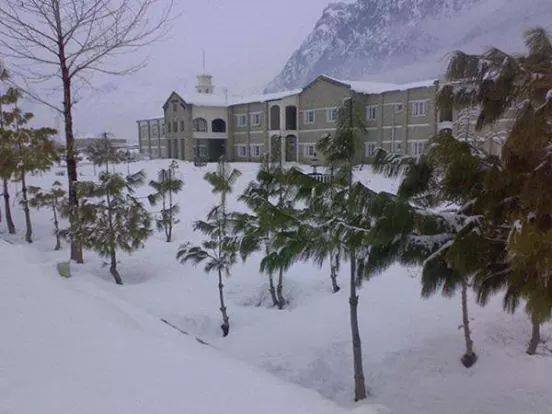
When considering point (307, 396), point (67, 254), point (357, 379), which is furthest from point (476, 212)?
point (67, 254)

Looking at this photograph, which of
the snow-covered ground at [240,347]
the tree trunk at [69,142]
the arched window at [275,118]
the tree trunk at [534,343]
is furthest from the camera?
the arched window at [275,118]

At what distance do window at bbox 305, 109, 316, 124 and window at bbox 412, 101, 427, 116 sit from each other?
29.0 feet

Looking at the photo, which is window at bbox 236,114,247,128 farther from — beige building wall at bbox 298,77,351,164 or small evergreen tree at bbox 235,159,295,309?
small evergreen tree at bbox 235,159,295,309

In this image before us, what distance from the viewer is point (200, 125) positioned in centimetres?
4403

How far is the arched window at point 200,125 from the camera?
43.8m

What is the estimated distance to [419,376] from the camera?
9.74m

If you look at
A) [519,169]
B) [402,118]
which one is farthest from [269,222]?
[402,118]

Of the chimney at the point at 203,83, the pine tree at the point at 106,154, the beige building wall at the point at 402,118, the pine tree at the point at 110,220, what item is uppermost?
the chimney at the point at 203,83

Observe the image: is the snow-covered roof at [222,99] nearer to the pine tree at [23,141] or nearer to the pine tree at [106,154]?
the pine tree at [106,154]

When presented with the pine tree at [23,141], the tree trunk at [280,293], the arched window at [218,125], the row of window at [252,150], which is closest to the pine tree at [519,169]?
the tree trunk at [280,293]

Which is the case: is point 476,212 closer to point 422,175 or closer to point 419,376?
point 422,175

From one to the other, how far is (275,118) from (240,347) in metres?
29.7

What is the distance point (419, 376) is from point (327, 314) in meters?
4.22

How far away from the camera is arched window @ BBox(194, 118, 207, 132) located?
43750 millimetres
